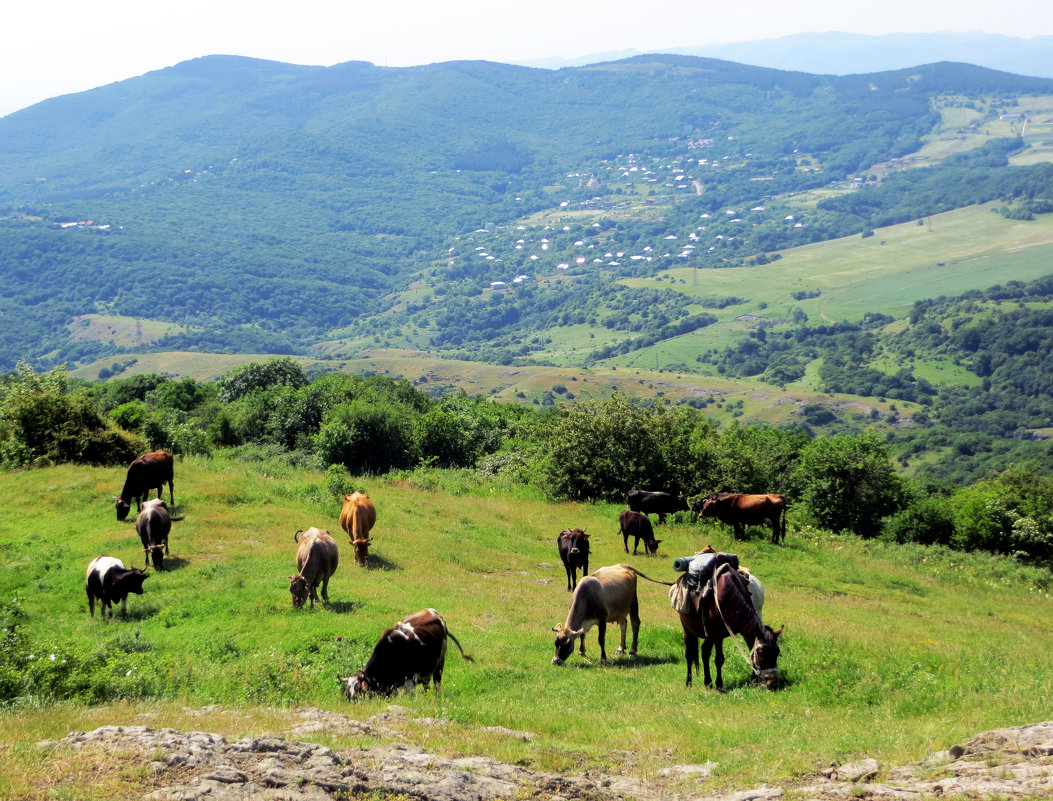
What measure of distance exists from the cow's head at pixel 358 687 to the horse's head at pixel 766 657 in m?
6.28

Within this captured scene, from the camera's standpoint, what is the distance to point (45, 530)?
83.0ft

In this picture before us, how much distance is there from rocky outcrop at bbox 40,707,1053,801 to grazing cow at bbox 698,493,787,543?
23.4 metres

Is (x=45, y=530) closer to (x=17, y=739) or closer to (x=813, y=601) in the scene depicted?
(x=17, y=739)

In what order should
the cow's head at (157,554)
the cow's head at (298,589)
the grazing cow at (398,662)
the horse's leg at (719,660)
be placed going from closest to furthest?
1. the grazing cow at (398,662)
2. the horse's leg at (719,660)
3. the cow's head at (298,589)
4. the cow's head at (157,554)

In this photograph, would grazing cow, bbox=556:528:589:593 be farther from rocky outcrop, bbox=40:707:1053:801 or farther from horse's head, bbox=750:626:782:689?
rocky outcrop, bbox=40:707:1053:801

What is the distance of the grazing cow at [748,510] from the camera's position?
32.7m

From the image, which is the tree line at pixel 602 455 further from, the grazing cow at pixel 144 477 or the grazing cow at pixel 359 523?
the grazing cow at pixel 359 523

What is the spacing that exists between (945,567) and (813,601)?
1238 centimetres

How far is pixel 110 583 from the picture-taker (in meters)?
18.3

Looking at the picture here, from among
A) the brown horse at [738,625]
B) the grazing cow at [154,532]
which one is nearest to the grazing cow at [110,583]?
the grazing cow at [154,532]

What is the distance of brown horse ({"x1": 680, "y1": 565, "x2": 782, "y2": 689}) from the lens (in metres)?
13.2

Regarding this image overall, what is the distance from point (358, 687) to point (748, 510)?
22906 mm

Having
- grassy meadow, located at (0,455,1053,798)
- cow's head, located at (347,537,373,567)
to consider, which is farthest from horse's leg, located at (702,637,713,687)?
cow's head, located at (347,537,373,567)

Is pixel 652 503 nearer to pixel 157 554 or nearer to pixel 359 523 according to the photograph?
pixel 359 523
